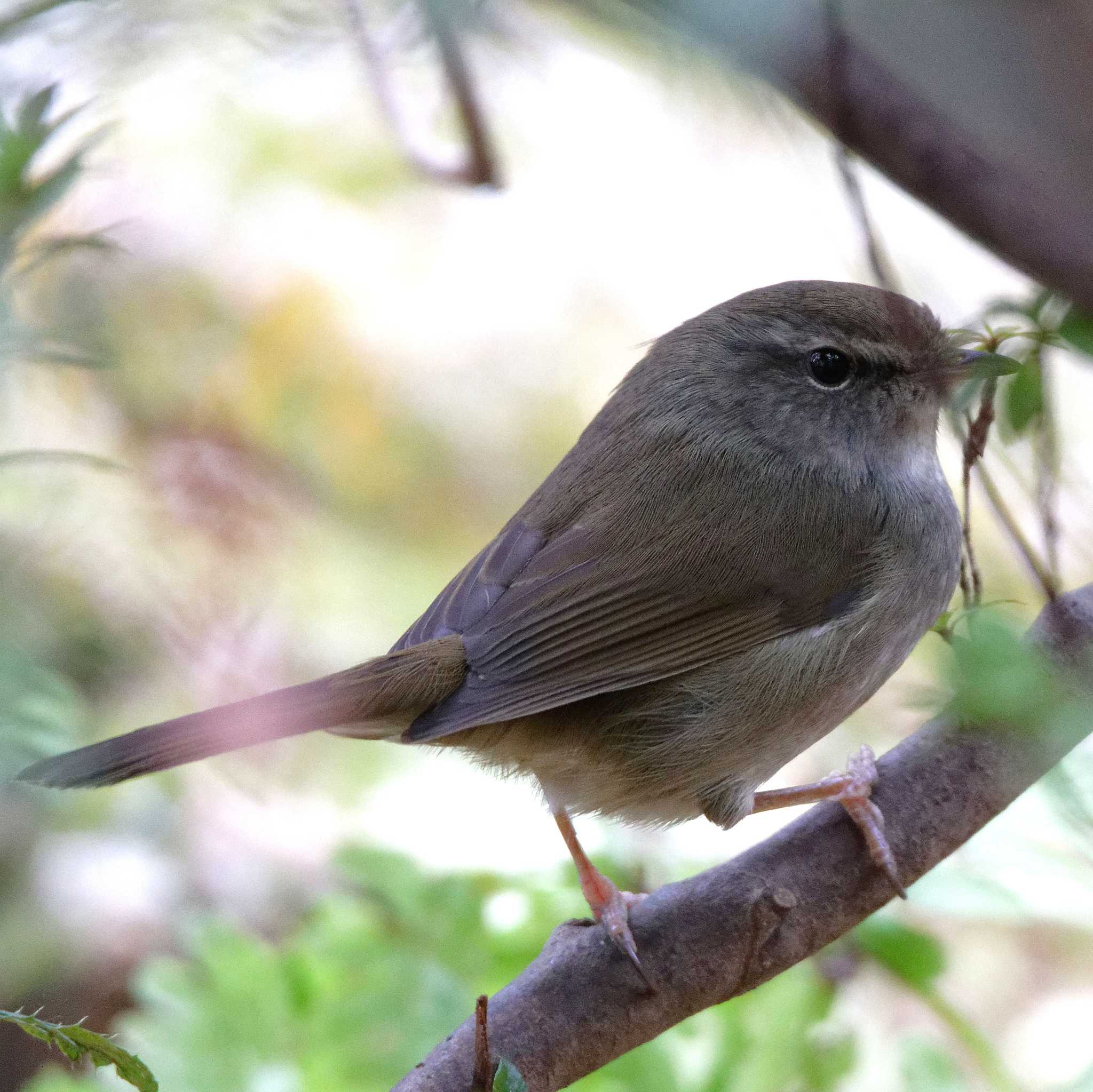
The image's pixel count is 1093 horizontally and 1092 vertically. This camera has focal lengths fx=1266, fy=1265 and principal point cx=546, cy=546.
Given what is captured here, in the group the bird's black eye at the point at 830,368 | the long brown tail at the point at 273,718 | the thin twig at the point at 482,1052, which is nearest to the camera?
the thin twig at the point at 482,1052

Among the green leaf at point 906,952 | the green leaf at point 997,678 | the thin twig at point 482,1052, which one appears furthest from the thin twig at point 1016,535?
the green leaf at point 906,952

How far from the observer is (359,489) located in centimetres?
464

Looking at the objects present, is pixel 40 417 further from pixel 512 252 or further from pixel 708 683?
pixel 512 252

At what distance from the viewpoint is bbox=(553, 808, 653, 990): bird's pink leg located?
6.50 feet

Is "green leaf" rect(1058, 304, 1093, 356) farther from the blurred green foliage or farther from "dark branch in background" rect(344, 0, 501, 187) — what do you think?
the blurred green foliage

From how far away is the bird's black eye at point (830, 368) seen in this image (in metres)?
2.39

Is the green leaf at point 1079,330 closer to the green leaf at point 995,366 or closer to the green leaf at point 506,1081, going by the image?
the green leaf at point 995,366

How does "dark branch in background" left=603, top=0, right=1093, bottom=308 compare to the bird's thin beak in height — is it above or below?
above

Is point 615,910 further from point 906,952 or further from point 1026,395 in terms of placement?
point 1026,395

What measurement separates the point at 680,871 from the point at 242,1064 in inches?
36.5

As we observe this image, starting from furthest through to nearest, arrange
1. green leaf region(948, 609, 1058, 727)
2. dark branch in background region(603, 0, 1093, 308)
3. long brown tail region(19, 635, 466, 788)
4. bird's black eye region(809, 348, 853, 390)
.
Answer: bird's black eye region(809, 348, 853, 390), long brown tail region(19, 635, 466, 788), dark branch in background region(603, 0, 1093, 308), green leaf region(948, 609, 1058, 727)

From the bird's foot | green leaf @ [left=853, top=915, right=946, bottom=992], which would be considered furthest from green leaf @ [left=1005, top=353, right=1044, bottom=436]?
green leaf @ [left=853, top=915, right=946, bottom=992]

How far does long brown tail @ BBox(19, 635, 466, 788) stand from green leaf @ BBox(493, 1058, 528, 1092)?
581 millimetres

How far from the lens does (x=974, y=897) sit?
7.73 feet
